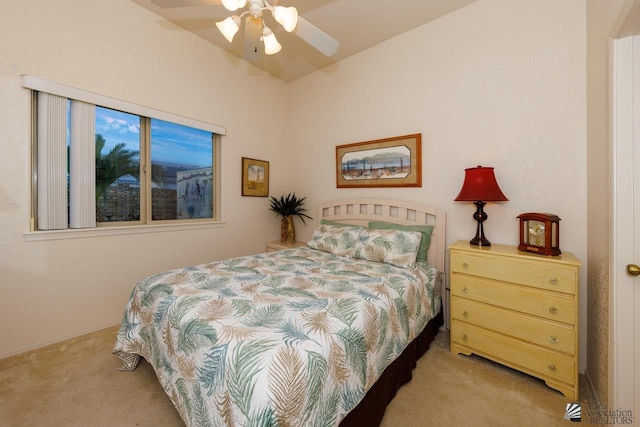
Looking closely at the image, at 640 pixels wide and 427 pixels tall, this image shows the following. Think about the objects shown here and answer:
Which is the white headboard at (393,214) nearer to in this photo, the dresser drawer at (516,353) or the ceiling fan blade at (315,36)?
the dresser drawer at (516,353)

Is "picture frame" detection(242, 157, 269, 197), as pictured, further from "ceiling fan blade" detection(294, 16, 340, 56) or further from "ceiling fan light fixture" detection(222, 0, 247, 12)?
"ceiling fan light fixture" detection(222, 0, 247, 12)

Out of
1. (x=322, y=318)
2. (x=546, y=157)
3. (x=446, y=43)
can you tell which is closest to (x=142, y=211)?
(x=322, y=318)

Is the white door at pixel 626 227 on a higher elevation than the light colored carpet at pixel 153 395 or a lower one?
higher

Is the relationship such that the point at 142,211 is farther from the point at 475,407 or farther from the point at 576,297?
the point at 576,297

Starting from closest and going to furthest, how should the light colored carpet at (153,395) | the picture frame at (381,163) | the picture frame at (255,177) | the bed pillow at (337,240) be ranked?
the light colored carpet at (153,395) → the bed pillow at (337,240) → the picture frame at (381,163) → the picture frame at (255,177)

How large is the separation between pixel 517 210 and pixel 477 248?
526 millimetres

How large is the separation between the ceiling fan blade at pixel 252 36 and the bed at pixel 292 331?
67.3 inches

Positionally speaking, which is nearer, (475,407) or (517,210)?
(475,407)

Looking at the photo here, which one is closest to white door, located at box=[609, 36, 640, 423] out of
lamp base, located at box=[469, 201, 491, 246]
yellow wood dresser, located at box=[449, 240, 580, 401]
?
yellow wood dresser, located at box=[449, 240, 580, 401]

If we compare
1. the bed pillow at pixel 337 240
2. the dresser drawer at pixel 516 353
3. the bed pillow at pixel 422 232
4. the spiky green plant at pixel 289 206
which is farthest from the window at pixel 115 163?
the dresser drawer at pixel 516 353

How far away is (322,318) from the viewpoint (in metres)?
1.25

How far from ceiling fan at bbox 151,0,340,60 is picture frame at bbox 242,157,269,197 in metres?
1.57

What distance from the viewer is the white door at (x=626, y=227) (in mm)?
1268

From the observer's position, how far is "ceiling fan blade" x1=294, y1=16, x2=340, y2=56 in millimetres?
1810
